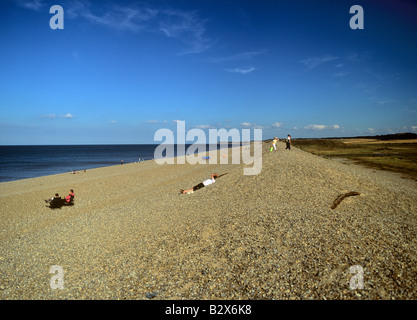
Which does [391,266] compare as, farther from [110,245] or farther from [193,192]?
[193,192]

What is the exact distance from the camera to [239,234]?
33.1 ft

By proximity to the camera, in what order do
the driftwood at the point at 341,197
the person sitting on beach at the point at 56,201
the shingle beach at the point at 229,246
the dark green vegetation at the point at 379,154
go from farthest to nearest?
the dark green vegetation at the point at 379,154 < the person sitting on beach at the point at 56,201 < the driftwood at the point at 341,197 < the shingle beach at the point at 229,246

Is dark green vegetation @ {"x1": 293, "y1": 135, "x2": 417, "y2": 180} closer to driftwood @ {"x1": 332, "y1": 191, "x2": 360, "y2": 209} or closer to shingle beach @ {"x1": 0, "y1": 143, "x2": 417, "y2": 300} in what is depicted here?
driftwood @ {"x1": 332, "y1": 191, "x2": 360, "y2": 209}

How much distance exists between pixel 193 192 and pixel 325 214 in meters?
10.3

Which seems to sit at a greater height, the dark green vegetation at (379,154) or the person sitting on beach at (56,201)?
the dark green vegetation at (379,154)

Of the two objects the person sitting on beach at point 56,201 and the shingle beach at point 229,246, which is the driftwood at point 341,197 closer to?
the shingle beach at point 229,246

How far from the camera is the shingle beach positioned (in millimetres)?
6984

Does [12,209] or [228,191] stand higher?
[228,191]

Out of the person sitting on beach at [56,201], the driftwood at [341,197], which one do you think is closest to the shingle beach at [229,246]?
the driftwood at [341,197]

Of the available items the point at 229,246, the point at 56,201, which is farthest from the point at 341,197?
the point at 56,201

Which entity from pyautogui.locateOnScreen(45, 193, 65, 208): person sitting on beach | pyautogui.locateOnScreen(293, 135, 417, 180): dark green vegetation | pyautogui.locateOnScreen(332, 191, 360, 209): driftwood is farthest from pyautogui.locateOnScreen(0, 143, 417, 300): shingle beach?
pyautogui.locateOnScreen(293, 135, 417, 180): dark green vegetation

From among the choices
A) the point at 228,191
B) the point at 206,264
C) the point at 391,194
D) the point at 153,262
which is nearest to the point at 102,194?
the point at 228,191

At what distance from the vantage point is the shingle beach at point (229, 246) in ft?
22.9

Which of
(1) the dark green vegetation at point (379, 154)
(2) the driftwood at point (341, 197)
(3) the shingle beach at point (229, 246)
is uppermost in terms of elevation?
(1) the dark green vegetation at point (379, 154)
